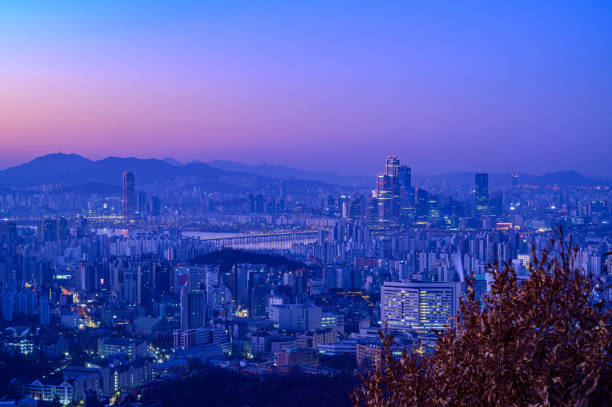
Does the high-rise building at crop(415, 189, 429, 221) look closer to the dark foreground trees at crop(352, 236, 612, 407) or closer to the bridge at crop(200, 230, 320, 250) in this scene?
the bridge at crop(200, 230, 320, 250)

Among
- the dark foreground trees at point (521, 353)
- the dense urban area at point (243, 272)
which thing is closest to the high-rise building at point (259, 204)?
the dense urban area at point (243, 272)

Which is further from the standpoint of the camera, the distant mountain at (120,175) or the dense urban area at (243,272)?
the distant mountain at (120,175)

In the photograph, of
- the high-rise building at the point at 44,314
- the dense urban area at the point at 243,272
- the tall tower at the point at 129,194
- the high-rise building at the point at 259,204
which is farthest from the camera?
the high-rise building at the point at 259,204

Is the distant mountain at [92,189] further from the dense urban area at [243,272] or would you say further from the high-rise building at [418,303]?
the high-rise building at [418,303]

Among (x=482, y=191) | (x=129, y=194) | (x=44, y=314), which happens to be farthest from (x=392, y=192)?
(x=44, y=314)

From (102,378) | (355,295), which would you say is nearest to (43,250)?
(355,295)

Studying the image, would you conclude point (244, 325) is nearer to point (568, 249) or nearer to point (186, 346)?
point (186, 346)

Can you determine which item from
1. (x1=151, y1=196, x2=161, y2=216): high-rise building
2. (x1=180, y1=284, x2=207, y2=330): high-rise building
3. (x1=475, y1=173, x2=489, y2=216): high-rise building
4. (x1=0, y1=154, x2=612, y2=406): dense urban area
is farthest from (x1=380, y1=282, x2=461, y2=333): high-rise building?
(x1=151, y1=196, x2=161, y2=216): high-rise building
